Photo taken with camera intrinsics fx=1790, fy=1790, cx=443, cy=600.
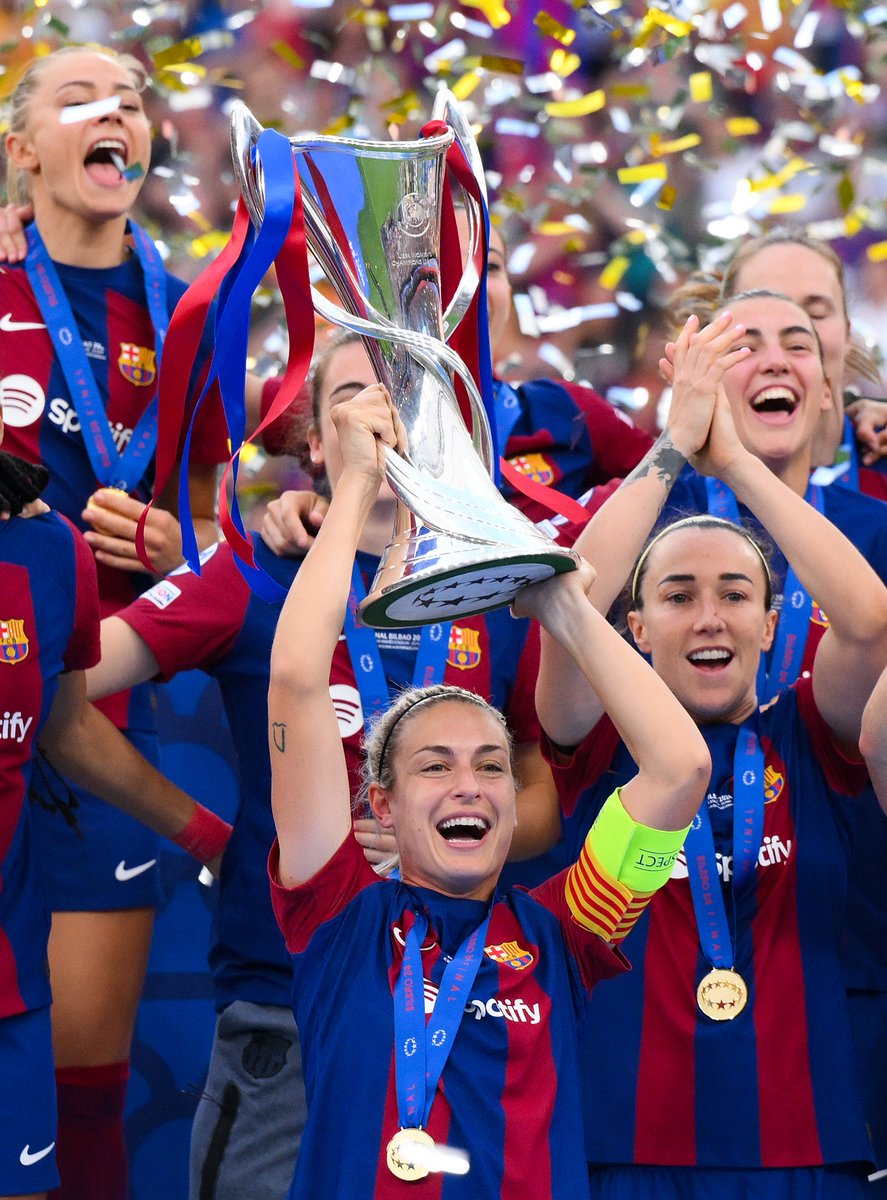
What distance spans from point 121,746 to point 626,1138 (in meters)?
1.04

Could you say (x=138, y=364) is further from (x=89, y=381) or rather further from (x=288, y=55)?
(x=288, y=55)

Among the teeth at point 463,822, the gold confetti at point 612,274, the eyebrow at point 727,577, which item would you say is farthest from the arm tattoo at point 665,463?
the gold confetti at point 612,274

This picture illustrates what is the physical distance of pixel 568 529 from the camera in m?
3.21

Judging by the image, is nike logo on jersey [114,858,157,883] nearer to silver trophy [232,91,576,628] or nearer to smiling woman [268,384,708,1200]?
smiling woman [268,384,708,1200]

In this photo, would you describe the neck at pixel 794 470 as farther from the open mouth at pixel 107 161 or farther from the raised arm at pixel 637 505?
the open mouth at pixel 107 161

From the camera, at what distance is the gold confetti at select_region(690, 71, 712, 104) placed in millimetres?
5777

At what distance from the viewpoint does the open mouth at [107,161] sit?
351 centimetres

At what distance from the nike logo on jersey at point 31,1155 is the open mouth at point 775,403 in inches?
63.4

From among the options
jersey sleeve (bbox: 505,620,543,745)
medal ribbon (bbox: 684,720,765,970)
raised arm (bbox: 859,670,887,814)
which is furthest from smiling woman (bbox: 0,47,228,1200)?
raised arm (bbox: 859,670,887,814)

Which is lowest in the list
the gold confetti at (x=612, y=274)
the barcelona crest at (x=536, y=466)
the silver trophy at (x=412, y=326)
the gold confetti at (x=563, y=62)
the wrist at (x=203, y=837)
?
the gold confetti at (x=612, y=274)

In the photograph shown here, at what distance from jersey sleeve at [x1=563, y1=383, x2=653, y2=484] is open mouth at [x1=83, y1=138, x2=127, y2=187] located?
991mm

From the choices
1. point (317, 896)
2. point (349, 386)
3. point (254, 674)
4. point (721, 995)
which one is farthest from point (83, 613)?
point (721, 995)

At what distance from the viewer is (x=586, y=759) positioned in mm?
2621

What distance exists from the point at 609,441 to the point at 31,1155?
1.81 metres
